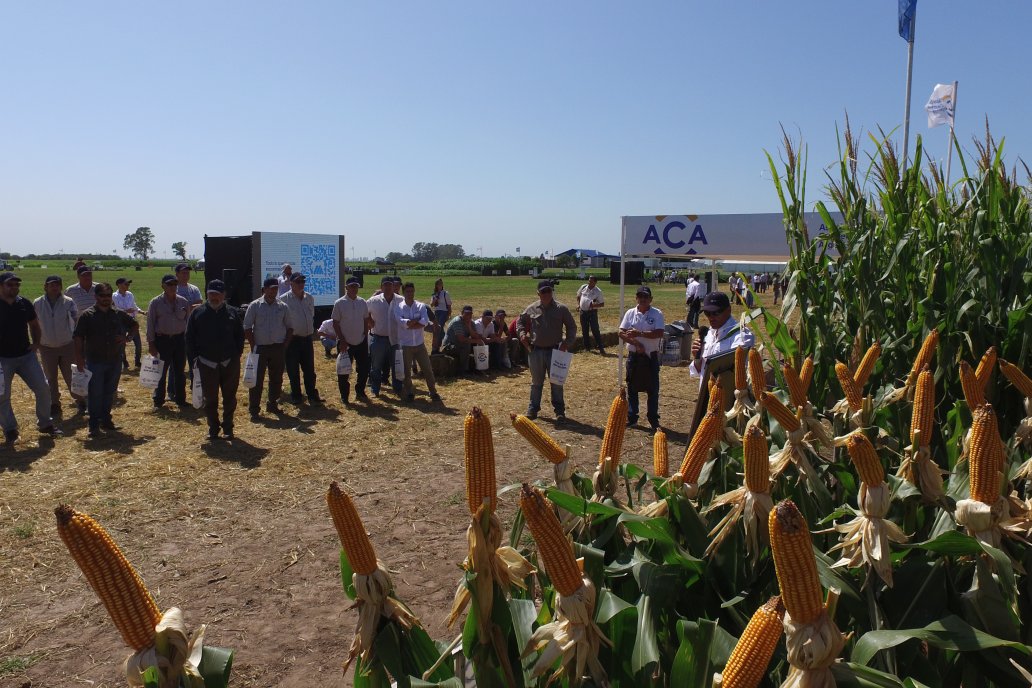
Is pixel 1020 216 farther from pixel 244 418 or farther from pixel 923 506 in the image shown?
pixel 244 418

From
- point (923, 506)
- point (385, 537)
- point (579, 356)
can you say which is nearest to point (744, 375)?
point (923, 506)

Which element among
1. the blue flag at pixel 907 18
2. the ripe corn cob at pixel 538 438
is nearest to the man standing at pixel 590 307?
the blue flag at pixel 907 18

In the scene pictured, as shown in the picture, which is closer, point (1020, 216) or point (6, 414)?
point (1020, 216)

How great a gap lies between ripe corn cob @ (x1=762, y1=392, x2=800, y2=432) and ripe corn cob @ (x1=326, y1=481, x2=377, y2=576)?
178 centimetres

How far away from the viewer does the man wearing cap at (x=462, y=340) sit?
14344 millimetres

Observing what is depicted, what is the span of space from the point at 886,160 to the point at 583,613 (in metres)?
4.23

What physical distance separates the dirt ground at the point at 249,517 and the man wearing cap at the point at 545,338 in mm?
430

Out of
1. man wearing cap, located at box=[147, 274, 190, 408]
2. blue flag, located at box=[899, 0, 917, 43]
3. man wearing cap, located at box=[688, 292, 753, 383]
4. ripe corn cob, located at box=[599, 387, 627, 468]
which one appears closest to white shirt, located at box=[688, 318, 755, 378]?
man wearing cap, located at box=[688, 292, 753, 383]

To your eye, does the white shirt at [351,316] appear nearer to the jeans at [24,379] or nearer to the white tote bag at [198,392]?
the white tote bag at [198,392]

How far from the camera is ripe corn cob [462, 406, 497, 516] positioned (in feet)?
6.15

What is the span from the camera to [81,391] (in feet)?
29.2

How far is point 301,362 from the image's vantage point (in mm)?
11305

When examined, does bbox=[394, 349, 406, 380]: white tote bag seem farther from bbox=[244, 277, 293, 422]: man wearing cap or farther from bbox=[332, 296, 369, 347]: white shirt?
bbox=[244, 277, 293, 422]: man wearing cap

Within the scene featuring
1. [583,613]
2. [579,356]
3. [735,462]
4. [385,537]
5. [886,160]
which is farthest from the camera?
[579,356]
